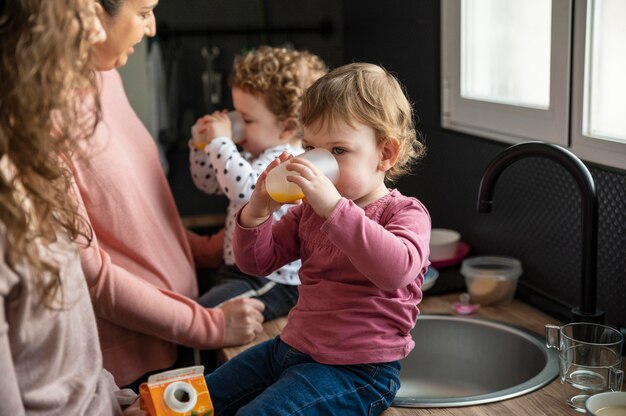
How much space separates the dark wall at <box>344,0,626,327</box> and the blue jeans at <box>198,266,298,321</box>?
0.52m

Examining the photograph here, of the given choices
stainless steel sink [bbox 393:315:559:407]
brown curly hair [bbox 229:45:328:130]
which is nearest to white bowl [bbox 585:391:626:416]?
stainless steel sink [bbox 393:315:559:407]

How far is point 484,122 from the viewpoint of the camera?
2010 mm

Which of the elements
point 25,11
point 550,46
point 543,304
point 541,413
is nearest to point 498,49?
point 550,46

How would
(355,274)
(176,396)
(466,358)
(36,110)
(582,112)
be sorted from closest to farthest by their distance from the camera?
(36,110)
(176,396)
(355,274)
(582,112)
(466,358)

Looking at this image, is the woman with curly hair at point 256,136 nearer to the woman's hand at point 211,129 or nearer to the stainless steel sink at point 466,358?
the woman's hand at point 211,129

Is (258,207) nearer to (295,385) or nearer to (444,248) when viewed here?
(295,385)

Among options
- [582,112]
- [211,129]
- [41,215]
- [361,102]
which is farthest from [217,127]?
[41,215]

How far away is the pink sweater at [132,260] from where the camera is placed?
1.68m

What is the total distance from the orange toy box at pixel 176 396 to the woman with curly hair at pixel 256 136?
0.66 m

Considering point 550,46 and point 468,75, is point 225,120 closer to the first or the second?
point 468,75

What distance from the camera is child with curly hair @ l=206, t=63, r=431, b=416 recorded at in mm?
1239

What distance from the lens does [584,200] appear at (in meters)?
1.41

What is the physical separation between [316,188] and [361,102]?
20 centimetres

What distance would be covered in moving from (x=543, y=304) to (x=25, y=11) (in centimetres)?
125
